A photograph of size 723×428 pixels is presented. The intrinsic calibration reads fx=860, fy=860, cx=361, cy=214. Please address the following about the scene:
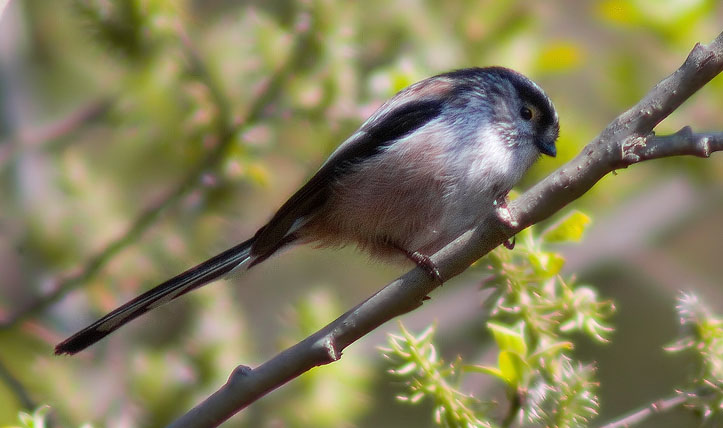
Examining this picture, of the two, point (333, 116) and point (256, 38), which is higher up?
point (256, 38)

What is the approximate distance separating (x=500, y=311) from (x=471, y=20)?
5.70 feet

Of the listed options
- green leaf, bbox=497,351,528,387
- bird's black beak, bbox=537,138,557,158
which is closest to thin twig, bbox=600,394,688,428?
green leaf, bbox=497,351,528,387

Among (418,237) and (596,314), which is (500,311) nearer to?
(596,314)

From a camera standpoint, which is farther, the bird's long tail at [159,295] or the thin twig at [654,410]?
the bird's long tail at [159,295]

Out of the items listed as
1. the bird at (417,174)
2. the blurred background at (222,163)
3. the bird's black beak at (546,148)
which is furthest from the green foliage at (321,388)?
the bird's black beak at (546,148)

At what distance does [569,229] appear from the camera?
6.28 feet

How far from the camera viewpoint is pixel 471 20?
3.39 metres

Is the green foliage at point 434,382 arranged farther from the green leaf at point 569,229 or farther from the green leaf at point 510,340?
the green leaf at point 569,229

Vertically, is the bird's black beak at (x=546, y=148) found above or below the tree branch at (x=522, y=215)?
below

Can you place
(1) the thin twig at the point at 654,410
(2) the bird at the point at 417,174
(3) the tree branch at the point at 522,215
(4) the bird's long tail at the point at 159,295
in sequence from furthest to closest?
Result: (2) the bird at the point at 417,174 < (4) the bird's long tail at the point at 159,295 < (1) the thin twig at the point at 654,410 < (3) the tree branch at the point at 522,215

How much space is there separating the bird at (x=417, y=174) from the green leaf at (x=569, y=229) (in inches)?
18.8

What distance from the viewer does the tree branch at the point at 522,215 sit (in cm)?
156

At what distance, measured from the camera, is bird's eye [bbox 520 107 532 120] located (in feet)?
9.14

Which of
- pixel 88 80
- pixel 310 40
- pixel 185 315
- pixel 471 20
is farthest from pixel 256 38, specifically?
pixel 88 80
